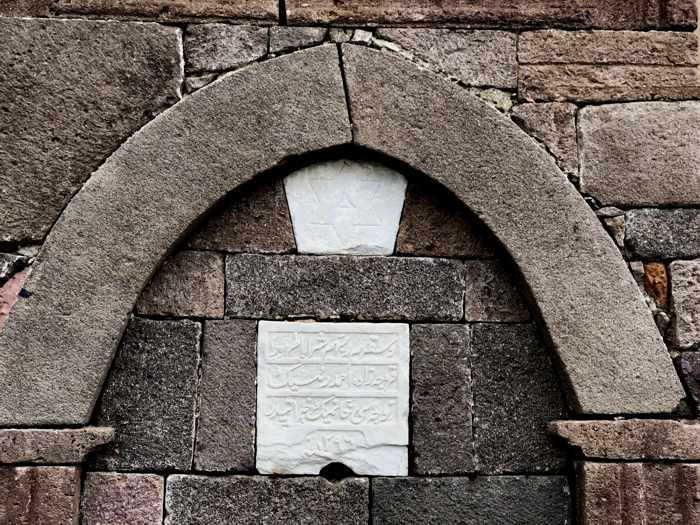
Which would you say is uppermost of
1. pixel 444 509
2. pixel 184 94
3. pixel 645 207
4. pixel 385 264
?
pixel 184 94

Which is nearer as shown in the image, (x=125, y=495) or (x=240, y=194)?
(x=125, y=495)

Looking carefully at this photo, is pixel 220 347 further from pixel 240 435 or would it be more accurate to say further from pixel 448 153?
pixel 448 153

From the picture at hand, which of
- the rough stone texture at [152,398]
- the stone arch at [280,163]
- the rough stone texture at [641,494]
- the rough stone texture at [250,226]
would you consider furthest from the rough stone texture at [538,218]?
the rough stone texture at [152,398]

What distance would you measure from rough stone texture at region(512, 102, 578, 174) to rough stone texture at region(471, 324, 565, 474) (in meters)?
0.68

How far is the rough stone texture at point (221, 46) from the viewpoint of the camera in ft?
9.57

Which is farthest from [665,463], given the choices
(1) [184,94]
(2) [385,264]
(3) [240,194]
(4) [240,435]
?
(1) [184,94]

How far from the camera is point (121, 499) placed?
2.76 m

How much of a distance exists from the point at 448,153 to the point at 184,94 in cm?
104

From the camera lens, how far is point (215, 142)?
2840 millimetres

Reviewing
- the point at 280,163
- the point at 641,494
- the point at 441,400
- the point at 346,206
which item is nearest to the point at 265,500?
the point at 441,400

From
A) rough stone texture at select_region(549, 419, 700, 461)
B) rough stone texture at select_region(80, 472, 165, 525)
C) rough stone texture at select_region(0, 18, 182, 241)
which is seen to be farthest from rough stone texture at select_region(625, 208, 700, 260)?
rough stone texture at select_region(80, 472, 165, 525)

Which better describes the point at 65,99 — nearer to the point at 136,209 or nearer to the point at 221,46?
the point at 136,209

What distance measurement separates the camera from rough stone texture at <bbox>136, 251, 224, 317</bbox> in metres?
2.88

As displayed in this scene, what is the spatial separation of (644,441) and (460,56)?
63.2 inches
